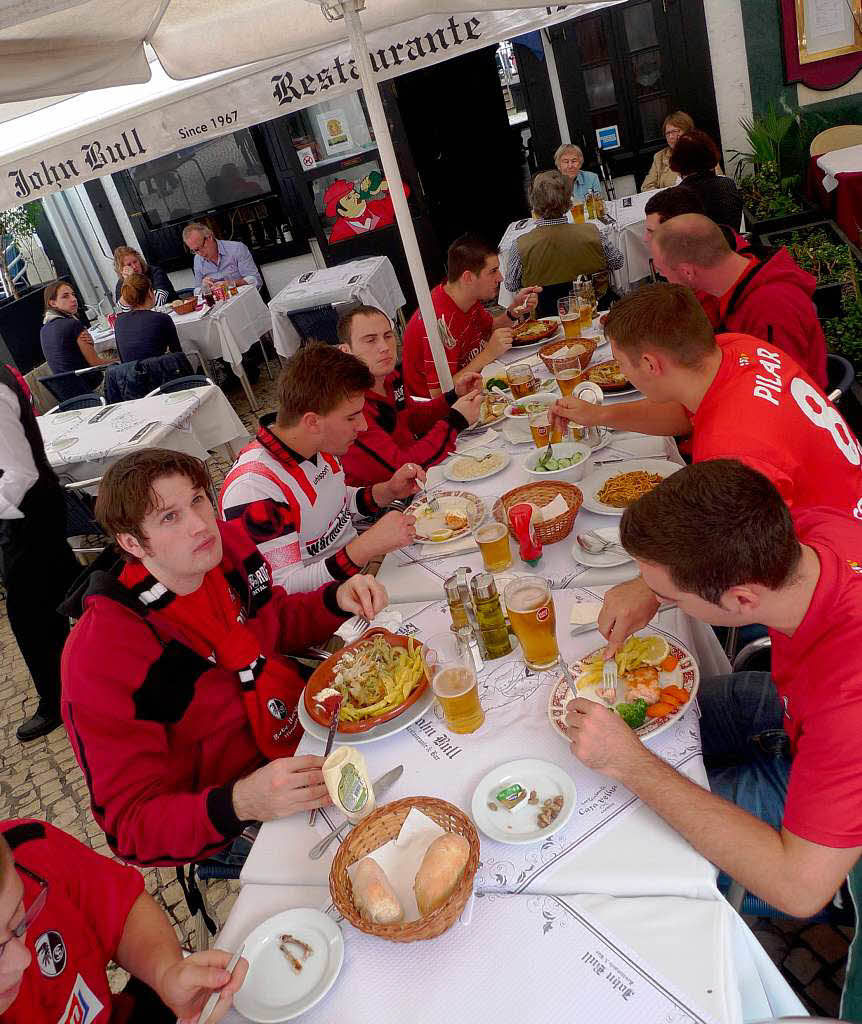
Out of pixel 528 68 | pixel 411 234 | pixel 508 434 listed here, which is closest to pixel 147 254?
pixel 528 68

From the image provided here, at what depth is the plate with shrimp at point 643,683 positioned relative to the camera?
1468 millimetres

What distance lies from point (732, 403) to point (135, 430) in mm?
3868

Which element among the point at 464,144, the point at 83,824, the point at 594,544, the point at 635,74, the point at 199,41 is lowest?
the point at 83,824

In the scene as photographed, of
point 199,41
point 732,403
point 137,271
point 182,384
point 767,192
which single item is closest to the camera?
point 732,403

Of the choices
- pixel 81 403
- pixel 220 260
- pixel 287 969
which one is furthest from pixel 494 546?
pixel 220 260

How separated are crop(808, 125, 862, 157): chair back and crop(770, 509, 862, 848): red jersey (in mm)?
7533

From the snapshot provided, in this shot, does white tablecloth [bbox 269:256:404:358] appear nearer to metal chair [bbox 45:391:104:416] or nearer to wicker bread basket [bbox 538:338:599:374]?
metal chair [bbox 45:391:104:416]

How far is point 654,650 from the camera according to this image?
5.27ft

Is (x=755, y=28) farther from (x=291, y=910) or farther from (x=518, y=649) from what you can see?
(x=291, y=910)

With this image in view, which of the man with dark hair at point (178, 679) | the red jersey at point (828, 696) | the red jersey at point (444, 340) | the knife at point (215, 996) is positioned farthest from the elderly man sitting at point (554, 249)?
the knife at point (215, 996)

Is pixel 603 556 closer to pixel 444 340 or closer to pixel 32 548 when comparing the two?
pixel 444 340

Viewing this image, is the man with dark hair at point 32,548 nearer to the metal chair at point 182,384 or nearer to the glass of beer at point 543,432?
the metal chair at point 182,384

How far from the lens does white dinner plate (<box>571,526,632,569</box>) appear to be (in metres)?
2.00

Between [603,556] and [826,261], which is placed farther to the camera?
[826,261]
